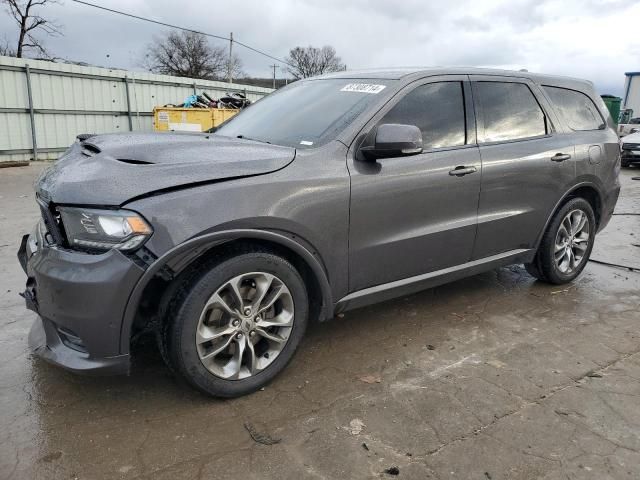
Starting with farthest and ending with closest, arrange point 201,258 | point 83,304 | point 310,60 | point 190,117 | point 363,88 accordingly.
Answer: point 310,60
point 190,117
point 363,88
point 201,258
point 83,304

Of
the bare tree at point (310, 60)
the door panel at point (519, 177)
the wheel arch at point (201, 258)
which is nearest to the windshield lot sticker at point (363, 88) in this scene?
the door panel at point (519, 177)

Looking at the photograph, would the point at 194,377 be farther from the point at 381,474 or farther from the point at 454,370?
the point at 454,370

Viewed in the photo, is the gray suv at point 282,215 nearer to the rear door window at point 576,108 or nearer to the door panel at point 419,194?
the door panel at point 419,194

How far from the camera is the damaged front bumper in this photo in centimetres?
220

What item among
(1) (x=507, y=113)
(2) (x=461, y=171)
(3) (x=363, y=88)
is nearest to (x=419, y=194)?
(2) (x=461, y=171)

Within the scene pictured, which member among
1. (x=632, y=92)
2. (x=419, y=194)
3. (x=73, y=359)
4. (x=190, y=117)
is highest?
(x=632, y=92)

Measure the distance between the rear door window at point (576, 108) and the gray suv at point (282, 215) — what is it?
0.63ft

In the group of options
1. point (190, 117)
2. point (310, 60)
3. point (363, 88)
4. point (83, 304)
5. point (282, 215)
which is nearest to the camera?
point (83, 304)

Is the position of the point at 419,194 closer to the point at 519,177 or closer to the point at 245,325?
the point at 519,177

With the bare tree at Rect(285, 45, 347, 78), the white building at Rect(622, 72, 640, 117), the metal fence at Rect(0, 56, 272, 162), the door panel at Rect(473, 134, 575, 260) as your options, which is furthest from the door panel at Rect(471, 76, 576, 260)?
the bare tree at Rect(285, 45, 347, 78)

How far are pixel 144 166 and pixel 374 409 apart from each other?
1663mm

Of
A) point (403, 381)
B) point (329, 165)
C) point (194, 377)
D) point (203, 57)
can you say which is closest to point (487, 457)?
point (403, 381)

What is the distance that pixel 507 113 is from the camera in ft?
12.4

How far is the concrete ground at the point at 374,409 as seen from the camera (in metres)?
2.19
